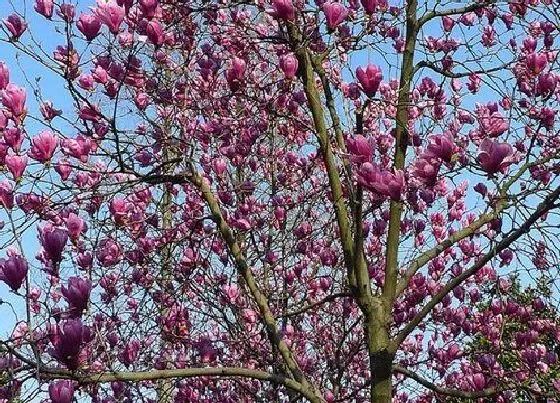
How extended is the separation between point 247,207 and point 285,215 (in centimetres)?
32

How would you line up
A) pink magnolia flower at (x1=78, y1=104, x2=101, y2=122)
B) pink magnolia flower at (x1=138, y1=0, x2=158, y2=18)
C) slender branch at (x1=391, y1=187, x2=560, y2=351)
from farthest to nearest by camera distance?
1. pink magnolia flower at (x1=78, y1=104, x2=101, y2=122)
2. pink magnolia flower at (x1=138, y1=0, x2=158, y2=18)
3. slender branch at (x1=391, y1=187, x2=560, y2=351)

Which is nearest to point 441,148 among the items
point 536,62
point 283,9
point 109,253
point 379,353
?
point 283,9

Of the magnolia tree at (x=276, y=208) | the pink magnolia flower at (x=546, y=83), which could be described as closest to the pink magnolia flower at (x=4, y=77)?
the magnolia tree at (x=276, y=208)

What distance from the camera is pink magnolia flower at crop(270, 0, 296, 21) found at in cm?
294

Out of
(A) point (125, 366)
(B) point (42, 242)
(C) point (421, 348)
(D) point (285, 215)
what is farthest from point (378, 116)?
(B) point (42, 242)

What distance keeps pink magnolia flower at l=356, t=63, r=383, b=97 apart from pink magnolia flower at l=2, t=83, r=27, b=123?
1.25 m

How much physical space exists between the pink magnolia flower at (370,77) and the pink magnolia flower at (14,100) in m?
1.25

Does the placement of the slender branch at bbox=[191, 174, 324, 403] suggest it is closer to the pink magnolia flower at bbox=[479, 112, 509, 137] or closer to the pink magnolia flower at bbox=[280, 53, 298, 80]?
the pink magnolia flower at bbox=[280, 53, 298, 80]

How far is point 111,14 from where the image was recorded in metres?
2.96

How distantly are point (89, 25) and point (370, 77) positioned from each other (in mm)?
1108

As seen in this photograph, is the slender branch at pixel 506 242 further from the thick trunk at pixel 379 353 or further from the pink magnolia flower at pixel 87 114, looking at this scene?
the pink magnolia flower at pixel 87 114

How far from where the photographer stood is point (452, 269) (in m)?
4.85

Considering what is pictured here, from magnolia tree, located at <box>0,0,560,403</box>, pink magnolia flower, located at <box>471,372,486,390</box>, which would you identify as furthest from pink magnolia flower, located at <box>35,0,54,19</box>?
pink magnolia flower, located at <box>471,372,486,390</box>

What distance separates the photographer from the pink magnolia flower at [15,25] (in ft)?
10.4
